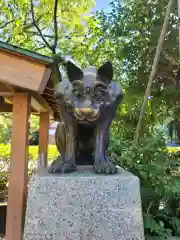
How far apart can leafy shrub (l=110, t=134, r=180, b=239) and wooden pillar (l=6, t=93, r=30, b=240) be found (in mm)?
1173

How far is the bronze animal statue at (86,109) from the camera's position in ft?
6.36

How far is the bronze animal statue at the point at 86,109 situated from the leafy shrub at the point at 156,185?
118cm

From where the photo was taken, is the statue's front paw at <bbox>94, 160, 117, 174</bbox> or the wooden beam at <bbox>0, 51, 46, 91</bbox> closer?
the statue's front paw at <bbox>94, 160, 117, 174</bbox>

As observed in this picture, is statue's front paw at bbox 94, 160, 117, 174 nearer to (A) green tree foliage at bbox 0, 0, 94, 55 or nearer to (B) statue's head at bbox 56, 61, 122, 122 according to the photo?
(B) statue's head at bbox 56, 61, 122, 122

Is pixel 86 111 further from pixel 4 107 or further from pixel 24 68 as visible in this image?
pixel 4 107

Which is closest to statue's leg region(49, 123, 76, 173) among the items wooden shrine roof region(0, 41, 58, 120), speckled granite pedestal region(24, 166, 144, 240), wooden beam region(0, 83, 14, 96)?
speckled granite pedestal region(24, 166, 144, 240)

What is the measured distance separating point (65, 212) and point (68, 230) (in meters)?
0.12

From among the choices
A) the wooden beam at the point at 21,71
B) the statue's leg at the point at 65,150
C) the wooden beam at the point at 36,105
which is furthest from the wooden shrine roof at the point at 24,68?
the statue's leg at the point at 65,150

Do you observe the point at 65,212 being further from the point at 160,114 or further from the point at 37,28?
the point at 37,28

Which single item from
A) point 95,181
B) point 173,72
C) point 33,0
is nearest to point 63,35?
point 33,0

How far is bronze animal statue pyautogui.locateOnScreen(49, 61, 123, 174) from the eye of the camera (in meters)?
1.94

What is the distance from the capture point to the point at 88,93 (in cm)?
194

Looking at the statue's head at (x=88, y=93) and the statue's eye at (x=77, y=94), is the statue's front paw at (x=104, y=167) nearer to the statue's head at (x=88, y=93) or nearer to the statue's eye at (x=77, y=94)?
the statue's head at (x=88, y=93)

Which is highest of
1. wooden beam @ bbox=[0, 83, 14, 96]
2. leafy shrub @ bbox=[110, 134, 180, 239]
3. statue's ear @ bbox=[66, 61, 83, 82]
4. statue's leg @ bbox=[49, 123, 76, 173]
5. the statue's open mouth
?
wooden beam @ bbox=[0, 83, 14, 96]
